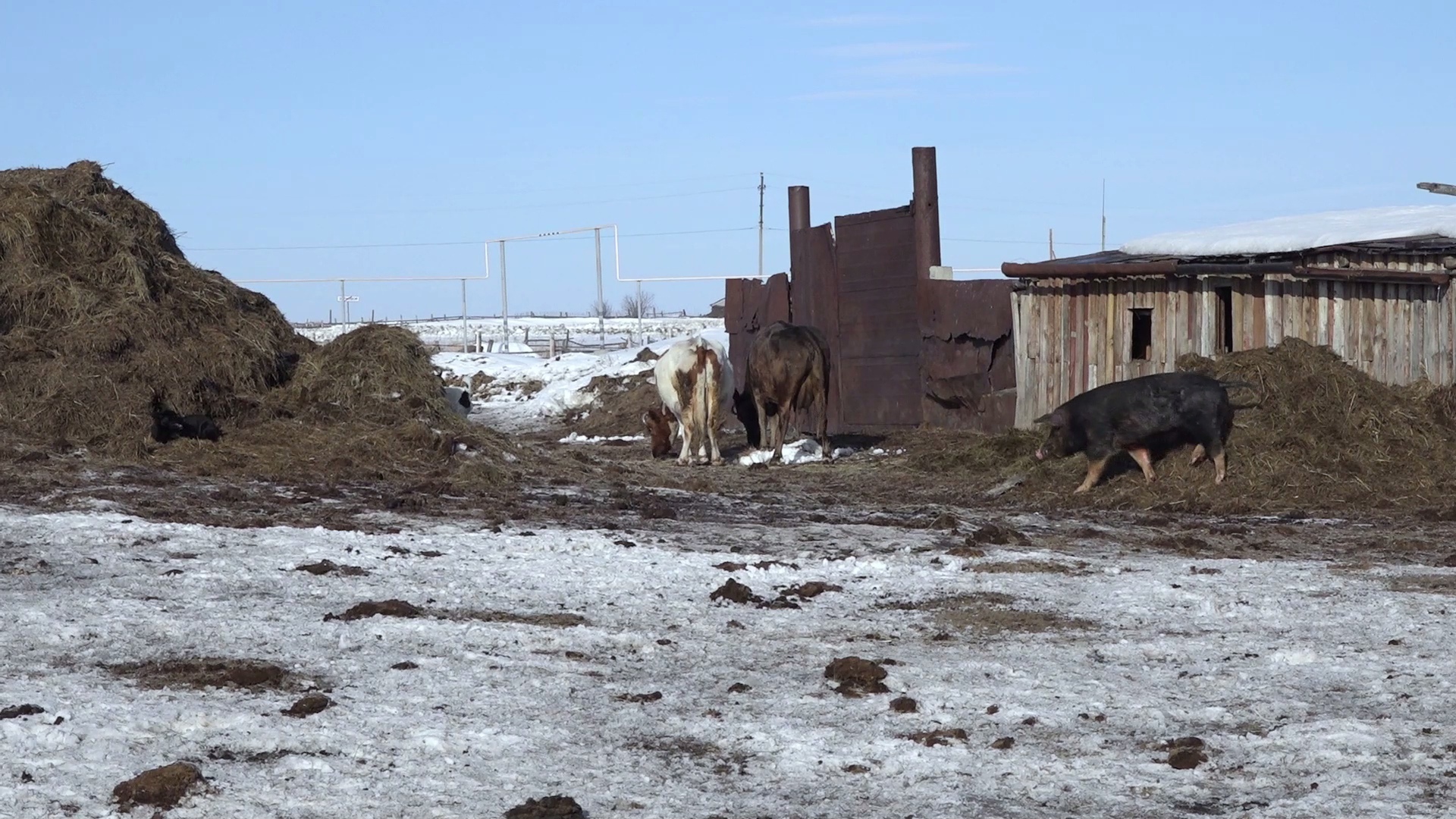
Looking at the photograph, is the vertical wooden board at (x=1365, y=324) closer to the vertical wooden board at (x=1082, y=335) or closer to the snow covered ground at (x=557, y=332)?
the vertical wooden board at (x=1082, y=335)

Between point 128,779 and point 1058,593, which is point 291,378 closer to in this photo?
point 1058,593

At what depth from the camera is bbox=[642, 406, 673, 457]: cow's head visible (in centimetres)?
1888

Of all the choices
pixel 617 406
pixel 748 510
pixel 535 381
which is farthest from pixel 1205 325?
pixel 535 381

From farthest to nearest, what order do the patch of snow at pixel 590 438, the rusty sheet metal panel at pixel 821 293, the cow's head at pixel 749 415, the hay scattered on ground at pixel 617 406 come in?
1. the hay scattered on ground at pixel 617 406
2. the patch of snow at pixel 590 438
3. the rusty sheet metal panel at pixel 821 293
4. the cow's head at pixel 749 415

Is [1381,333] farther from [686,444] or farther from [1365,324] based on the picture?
[686,444]

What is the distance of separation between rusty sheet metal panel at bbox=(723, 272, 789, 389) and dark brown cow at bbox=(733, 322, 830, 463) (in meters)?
4.79

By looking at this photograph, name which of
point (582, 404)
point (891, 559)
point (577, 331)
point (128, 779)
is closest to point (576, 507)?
point (891, 559)

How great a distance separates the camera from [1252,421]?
1343cm

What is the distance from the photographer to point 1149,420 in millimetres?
13188

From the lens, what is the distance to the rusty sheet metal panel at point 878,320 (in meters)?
20.3

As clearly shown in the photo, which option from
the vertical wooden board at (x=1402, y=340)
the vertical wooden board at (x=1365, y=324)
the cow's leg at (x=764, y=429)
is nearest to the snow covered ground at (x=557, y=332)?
the cow's leg at (x=764, y=429)

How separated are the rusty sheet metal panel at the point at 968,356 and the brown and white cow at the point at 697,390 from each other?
2.99 m

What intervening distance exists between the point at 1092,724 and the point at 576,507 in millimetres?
6837

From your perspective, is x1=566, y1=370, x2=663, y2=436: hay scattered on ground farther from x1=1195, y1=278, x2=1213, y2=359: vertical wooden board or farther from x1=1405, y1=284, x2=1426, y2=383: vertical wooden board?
x1=1405, y1=284, x2=1426, y2=383: vertical wooden board
